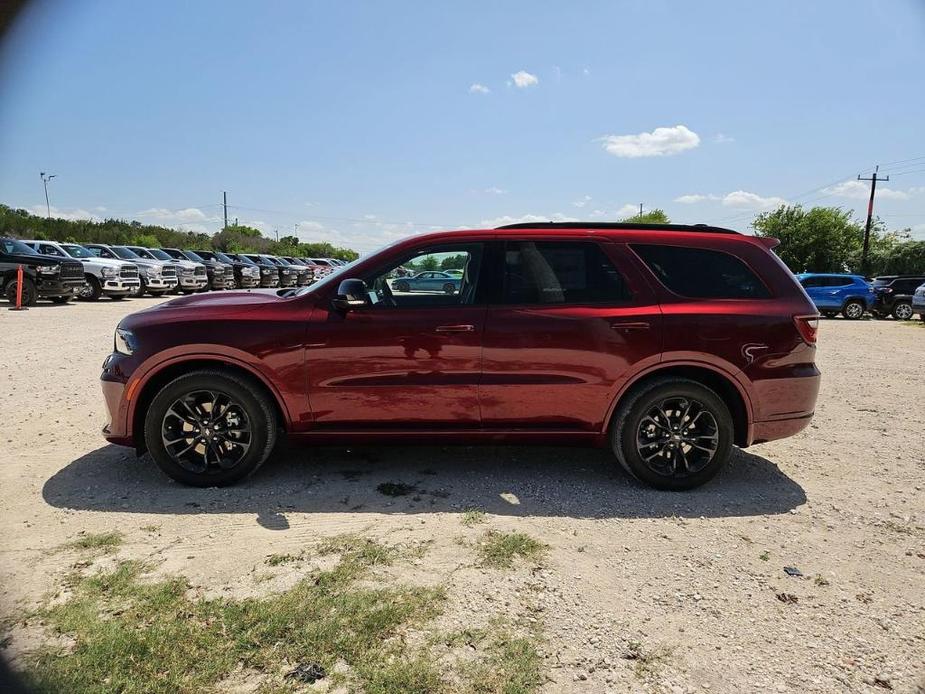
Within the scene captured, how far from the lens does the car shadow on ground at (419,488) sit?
→ 12.2 ft

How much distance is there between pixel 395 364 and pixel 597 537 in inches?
65.1

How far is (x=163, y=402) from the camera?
12.8ft

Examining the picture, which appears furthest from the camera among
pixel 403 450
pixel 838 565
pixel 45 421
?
pixel 45 421

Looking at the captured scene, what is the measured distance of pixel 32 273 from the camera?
54.5 ft

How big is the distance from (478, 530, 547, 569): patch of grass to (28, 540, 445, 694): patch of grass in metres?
0.41

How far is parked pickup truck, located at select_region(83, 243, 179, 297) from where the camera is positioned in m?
21.9

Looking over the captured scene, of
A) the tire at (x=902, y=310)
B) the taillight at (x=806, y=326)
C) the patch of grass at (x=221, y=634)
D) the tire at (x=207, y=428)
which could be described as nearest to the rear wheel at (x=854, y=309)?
the tire at (x=902, y=310)

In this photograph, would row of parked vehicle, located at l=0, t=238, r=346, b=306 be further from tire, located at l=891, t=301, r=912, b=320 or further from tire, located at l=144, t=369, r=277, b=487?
tire, located at l=891, t=301, r=912, b=320

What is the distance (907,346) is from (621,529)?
41.0 feet

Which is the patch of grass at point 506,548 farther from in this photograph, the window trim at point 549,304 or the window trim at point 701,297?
the window trim at point 701,297

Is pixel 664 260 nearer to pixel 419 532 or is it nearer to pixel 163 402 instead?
pixel 419 532

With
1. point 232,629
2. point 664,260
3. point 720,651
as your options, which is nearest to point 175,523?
point 232,629

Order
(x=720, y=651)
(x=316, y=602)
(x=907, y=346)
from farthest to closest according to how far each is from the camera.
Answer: (x=907, y=346)
(x=316, y=602)
(x=720, y=651)

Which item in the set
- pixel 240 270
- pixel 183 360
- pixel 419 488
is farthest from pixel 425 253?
pixel 240 270
